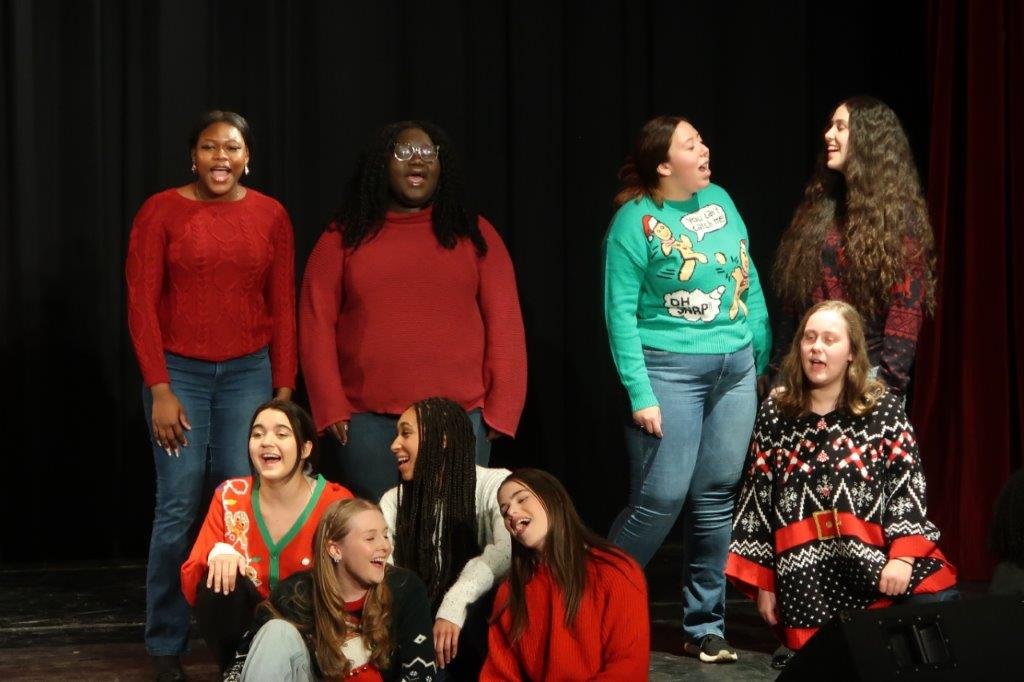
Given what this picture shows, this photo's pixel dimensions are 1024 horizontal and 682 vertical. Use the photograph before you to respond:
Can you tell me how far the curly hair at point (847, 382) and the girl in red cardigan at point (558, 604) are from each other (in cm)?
50

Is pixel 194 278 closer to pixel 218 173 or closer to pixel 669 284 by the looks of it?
pixel 218 173

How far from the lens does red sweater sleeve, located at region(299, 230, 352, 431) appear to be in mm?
3742

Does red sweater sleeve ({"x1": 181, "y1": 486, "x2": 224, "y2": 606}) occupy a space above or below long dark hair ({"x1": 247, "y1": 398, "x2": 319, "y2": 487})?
below

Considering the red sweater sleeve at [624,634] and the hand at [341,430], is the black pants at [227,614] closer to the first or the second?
the hand at [341,430]

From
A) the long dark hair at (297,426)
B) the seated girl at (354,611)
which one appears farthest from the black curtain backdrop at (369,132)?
the seated girl at (354,611)

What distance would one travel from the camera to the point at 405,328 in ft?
12.2

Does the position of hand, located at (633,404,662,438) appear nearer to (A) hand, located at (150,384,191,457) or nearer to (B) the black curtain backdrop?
(A) hand, located at (150,384,191,457)

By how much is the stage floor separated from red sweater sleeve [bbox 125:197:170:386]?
0.76 metres

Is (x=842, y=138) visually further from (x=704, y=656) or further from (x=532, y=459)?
(x=532, y=459)

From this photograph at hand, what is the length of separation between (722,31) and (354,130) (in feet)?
4.47

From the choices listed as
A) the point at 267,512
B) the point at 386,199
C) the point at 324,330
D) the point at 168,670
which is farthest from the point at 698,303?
the point at 168,670

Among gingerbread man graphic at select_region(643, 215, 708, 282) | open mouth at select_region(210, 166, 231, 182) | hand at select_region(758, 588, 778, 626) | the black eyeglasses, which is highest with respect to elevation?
the black eyeglasses

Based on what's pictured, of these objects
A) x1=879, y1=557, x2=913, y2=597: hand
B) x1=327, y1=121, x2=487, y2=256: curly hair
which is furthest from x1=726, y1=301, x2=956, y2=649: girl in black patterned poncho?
x1=327, y1=121, x2=487, y2=256: curly hair

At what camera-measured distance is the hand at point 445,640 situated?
10.6 feet
